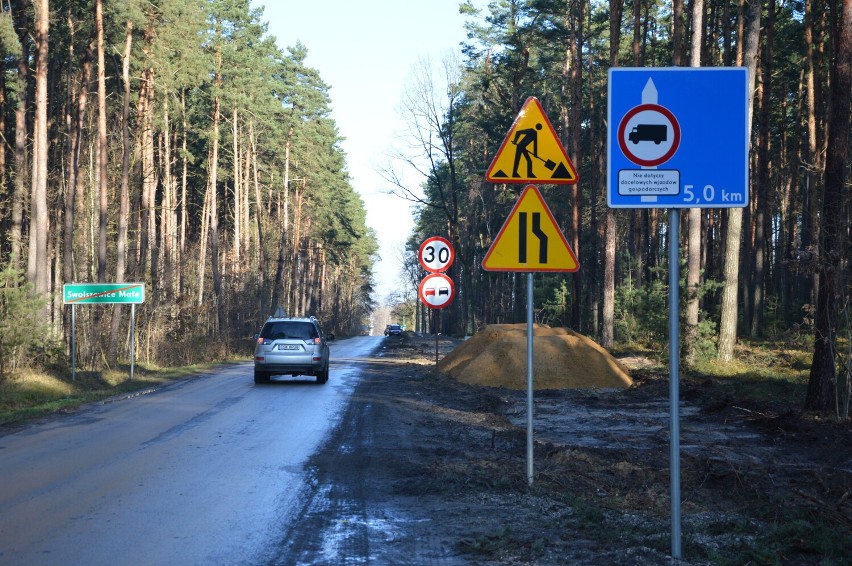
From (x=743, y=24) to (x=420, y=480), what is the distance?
32.2 meters

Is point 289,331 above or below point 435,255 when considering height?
below

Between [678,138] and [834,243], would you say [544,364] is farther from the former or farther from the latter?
[678,138]

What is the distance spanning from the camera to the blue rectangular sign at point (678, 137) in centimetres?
636

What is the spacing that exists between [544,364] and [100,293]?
38.5 feet

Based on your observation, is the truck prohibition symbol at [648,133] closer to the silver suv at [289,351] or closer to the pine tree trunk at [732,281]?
the silver suv at [289,351]

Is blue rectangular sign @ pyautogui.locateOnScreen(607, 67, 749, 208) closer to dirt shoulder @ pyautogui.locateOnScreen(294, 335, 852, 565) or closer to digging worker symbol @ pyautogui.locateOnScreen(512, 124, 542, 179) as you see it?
dirt shoulder @ pyautogui.locateOnScreen(294, 335, 852, 565)

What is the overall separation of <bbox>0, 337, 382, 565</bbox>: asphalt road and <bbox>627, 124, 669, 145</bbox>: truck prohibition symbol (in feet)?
12.9

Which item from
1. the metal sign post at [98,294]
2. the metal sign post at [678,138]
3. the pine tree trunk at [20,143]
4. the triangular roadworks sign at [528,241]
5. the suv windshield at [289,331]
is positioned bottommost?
the suv windshield at [289,331]

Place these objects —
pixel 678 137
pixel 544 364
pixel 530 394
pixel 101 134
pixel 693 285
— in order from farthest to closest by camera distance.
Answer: pixel 101 134 < pixel 693 285 < pixel 544 364 < pixel 530 394 < pixel 678 137

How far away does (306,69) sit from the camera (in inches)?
2749

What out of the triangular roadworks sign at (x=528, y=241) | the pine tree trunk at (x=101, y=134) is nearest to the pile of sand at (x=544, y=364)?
the triangular roadworks sign at (x=528, y=241)

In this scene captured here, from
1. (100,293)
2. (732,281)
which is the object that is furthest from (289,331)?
(732,281)

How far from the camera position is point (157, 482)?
377 inches

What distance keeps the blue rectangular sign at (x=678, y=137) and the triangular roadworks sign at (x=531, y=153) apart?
103 inches
